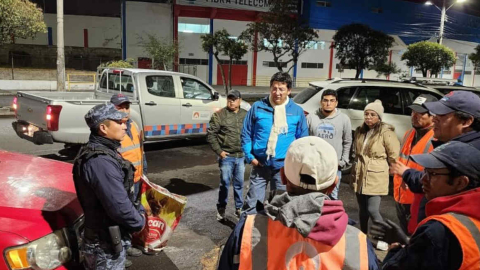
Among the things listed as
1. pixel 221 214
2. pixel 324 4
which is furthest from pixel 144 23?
pixel 221 214

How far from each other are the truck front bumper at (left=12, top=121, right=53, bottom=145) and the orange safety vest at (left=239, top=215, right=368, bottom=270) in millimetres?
5854

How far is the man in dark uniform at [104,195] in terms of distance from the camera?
2.37 meters

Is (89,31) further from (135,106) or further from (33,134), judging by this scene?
(33,134)

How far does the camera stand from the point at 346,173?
23.6ft

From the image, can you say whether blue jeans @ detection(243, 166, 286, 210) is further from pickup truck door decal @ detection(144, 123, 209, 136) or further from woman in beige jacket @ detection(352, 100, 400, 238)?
pickup truck door decal @ detection(144, 123, 209, 136)

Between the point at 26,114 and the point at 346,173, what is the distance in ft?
19.2

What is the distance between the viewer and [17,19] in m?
13.0

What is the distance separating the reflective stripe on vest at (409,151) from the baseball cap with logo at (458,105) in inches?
25.5

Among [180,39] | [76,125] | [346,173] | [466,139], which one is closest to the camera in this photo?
[466,139]

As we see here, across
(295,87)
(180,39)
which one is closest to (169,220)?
(180,39)

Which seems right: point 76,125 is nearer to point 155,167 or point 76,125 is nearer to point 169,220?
point 155,167

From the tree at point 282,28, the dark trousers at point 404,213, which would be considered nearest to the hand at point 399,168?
the dark trousers at point 404,213

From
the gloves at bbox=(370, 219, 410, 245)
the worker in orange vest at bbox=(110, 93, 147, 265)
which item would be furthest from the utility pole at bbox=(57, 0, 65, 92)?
the gloves at bbox=(370, 219, 410, 245)

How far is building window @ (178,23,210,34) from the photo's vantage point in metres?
30.0
